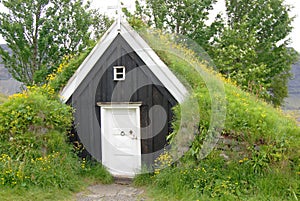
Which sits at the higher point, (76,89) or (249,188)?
(76,89)

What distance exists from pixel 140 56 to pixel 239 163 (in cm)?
337

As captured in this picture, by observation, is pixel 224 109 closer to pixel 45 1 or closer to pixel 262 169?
pixel 262 169

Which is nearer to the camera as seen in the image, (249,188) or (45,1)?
(249,188)

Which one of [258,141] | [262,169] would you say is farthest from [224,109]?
[262,169]

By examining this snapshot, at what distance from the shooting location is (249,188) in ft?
18.6

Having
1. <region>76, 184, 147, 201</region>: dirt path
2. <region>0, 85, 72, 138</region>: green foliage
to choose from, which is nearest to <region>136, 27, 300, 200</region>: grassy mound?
<region>76, 184, 147, 201</region>: dirt path

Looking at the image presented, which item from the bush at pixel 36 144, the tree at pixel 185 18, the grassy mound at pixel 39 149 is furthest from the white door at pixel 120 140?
the tree at pixel 185 18

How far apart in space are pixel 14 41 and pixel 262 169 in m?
14.4

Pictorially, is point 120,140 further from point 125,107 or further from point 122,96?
point 122,96

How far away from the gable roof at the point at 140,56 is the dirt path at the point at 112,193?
2.31 metres

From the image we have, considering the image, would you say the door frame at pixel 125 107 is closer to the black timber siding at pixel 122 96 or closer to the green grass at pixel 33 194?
the black timber siding at pixel 122 96

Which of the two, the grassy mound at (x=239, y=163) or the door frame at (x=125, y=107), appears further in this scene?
the door frame at (x=125, y=107)

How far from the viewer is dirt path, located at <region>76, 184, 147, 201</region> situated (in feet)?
20.5

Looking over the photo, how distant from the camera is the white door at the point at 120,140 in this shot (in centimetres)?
761
